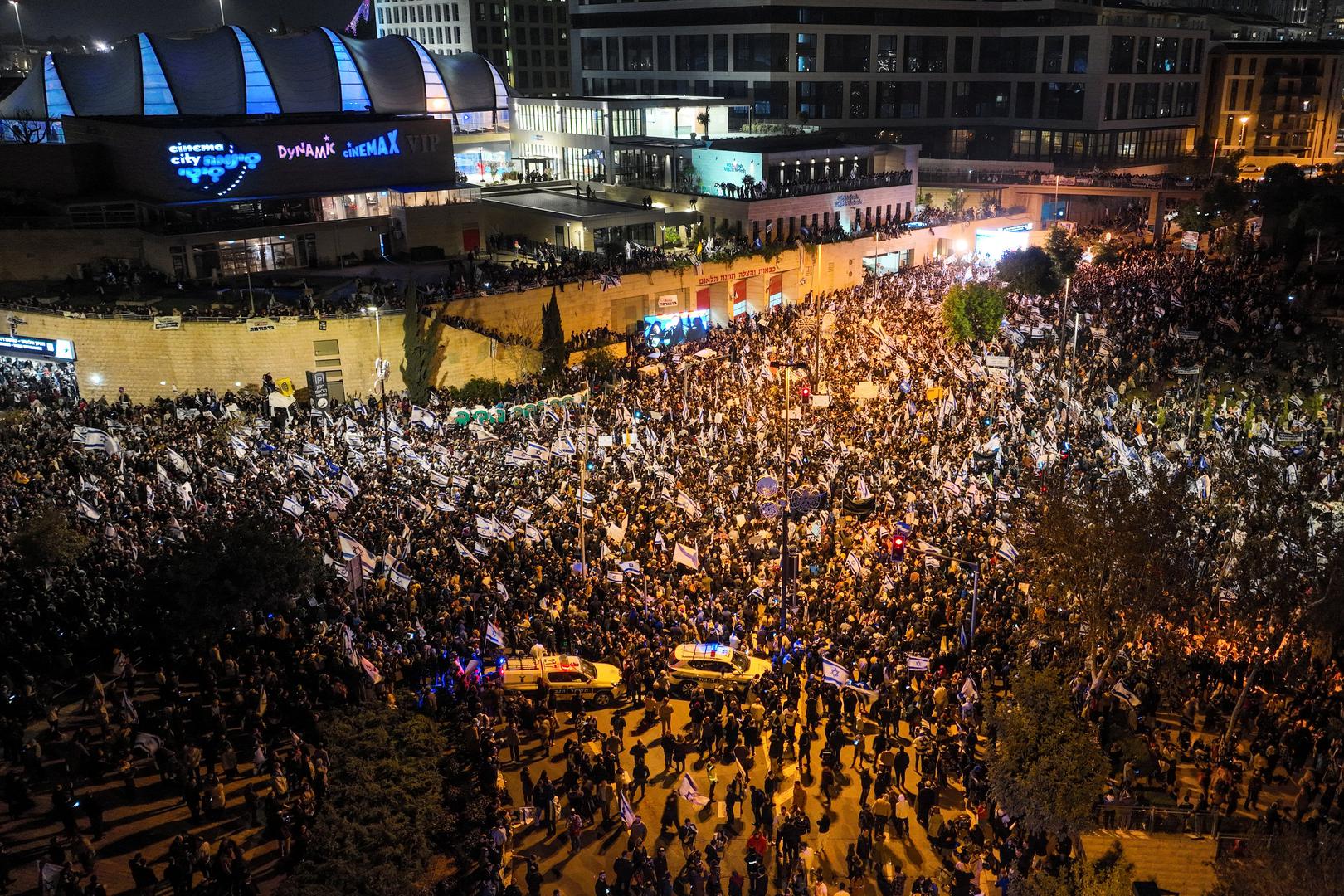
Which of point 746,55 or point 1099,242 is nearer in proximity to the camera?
point 1099,242

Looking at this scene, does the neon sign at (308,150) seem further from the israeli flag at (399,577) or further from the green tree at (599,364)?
the israeli flag at (399,577)

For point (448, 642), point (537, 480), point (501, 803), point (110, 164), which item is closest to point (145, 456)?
point (537, 480)

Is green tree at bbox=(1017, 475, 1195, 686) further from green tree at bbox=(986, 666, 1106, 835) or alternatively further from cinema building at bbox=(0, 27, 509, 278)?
cinema building at bbox=(0, 27, 509, 278)

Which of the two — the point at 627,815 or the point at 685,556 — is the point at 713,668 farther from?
the point at 627,815

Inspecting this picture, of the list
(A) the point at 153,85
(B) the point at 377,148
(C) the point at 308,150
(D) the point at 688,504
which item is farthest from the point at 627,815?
(A) the point at 153,85

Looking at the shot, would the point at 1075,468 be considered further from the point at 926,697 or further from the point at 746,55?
the point at 746,55

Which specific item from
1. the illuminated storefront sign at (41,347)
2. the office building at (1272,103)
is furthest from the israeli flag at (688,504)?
the office building at (1272,103)

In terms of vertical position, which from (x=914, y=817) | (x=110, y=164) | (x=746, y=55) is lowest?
(x=914, y=817)
